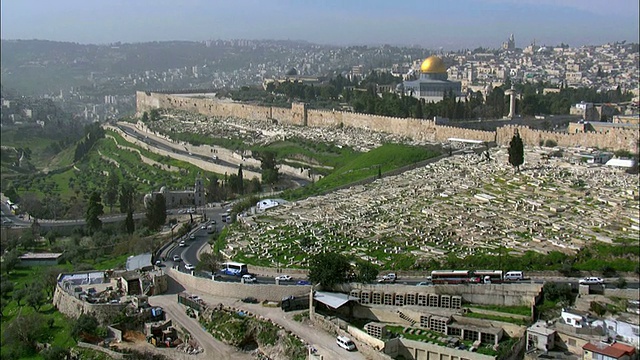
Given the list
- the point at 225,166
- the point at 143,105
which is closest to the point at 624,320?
the point at 225,166

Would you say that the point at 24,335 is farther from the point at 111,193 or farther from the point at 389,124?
the point at 389,124

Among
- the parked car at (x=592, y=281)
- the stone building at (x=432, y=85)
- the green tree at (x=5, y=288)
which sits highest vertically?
the stone building at (x=432, y=85)

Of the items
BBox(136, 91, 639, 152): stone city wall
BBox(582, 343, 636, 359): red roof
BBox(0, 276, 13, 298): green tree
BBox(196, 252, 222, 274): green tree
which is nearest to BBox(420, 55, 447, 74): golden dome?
BBox(136, 91, 639, 152): stone city wall

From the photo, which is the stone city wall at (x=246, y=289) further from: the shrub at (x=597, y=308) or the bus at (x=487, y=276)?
the shrub at (x=597, y=308)

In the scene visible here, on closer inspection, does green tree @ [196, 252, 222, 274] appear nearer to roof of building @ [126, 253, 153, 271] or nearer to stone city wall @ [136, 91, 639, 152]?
roof of building @ [126, 253, 153, 271]

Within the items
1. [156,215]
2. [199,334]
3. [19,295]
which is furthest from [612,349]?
[156,215]

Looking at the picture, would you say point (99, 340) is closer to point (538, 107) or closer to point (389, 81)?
point (538, 107)

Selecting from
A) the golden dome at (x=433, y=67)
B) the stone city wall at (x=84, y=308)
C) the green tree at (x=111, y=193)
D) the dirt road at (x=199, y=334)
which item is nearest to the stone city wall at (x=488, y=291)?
the dirt road at (x=199, y=334)
